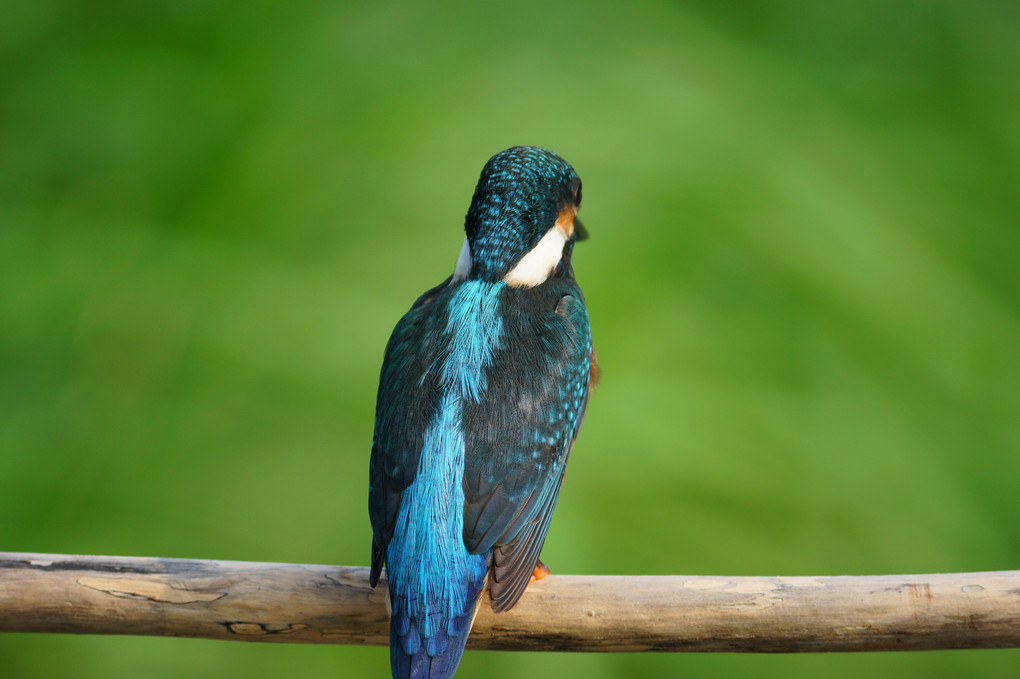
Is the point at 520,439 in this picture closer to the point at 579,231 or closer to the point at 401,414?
the point at 401,414

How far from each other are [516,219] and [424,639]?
0.63 m

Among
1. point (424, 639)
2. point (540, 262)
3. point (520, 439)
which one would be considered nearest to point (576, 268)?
point (540, 262)

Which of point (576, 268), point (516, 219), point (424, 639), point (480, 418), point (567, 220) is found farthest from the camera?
point (576, 268)

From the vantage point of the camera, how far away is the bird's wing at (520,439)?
1203 millimetres

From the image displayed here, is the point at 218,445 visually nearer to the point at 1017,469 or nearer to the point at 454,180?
the point at 454,180

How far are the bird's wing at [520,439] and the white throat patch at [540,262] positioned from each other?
1.2 inches

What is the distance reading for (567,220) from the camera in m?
1.51

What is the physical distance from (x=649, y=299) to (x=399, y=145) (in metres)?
0.89

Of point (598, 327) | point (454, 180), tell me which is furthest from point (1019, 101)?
point (454, 180)

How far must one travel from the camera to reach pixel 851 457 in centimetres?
262

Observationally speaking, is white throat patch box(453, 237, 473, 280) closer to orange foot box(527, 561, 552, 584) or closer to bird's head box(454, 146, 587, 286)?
bird's head box(454, 146, 587, 286)

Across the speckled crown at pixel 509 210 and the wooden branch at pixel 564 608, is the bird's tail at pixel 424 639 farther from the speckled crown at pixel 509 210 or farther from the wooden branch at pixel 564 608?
the speckled crown at pixel 509 210

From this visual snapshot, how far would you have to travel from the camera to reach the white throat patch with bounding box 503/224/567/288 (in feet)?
4.62

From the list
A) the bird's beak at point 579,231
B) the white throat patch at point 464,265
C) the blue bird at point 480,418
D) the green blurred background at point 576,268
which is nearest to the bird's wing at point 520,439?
the blue bird at point 480,418
